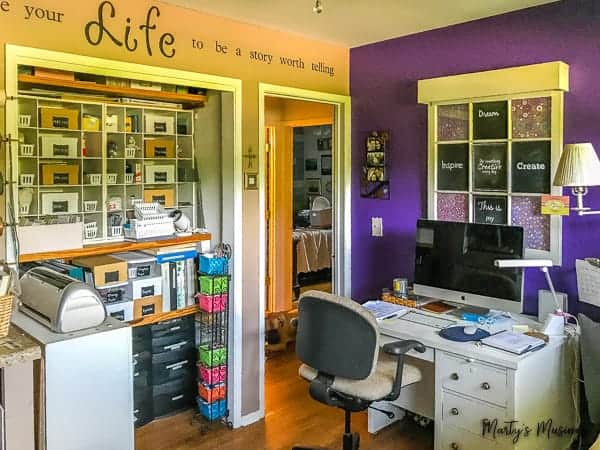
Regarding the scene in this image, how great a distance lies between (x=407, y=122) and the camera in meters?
3.55

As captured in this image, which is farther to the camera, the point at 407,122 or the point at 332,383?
the point at 407,122

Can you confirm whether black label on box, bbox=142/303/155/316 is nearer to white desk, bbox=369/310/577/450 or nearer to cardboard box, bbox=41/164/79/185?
cardboard box, bbox=41/164/79/185

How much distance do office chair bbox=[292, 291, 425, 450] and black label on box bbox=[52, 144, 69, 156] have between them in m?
1.61

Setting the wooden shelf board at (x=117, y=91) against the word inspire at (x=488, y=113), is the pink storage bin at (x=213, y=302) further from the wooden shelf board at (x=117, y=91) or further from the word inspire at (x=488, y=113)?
the word inspire at (x=488, y=113)

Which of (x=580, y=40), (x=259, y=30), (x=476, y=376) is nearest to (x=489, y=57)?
(x=580, y=40)

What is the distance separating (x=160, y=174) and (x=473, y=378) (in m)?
2.20

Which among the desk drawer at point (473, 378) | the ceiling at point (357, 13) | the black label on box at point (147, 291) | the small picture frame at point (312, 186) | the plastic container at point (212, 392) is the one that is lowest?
the plastic container at point (212, 392)

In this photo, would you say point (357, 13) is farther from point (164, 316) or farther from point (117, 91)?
point (164, 316)

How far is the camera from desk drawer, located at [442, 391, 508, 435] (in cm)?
244

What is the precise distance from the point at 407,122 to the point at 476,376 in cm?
169

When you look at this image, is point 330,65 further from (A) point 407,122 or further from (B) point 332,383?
(B) point 332,383

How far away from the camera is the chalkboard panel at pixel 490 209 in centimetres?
311

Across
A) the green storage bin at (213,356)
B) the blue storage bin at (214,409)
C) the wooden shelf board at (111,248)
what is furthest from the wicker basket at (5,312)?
the blue storage bin at (214,409)

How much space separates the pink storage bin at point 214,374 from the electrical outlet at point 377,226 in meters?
1.30
